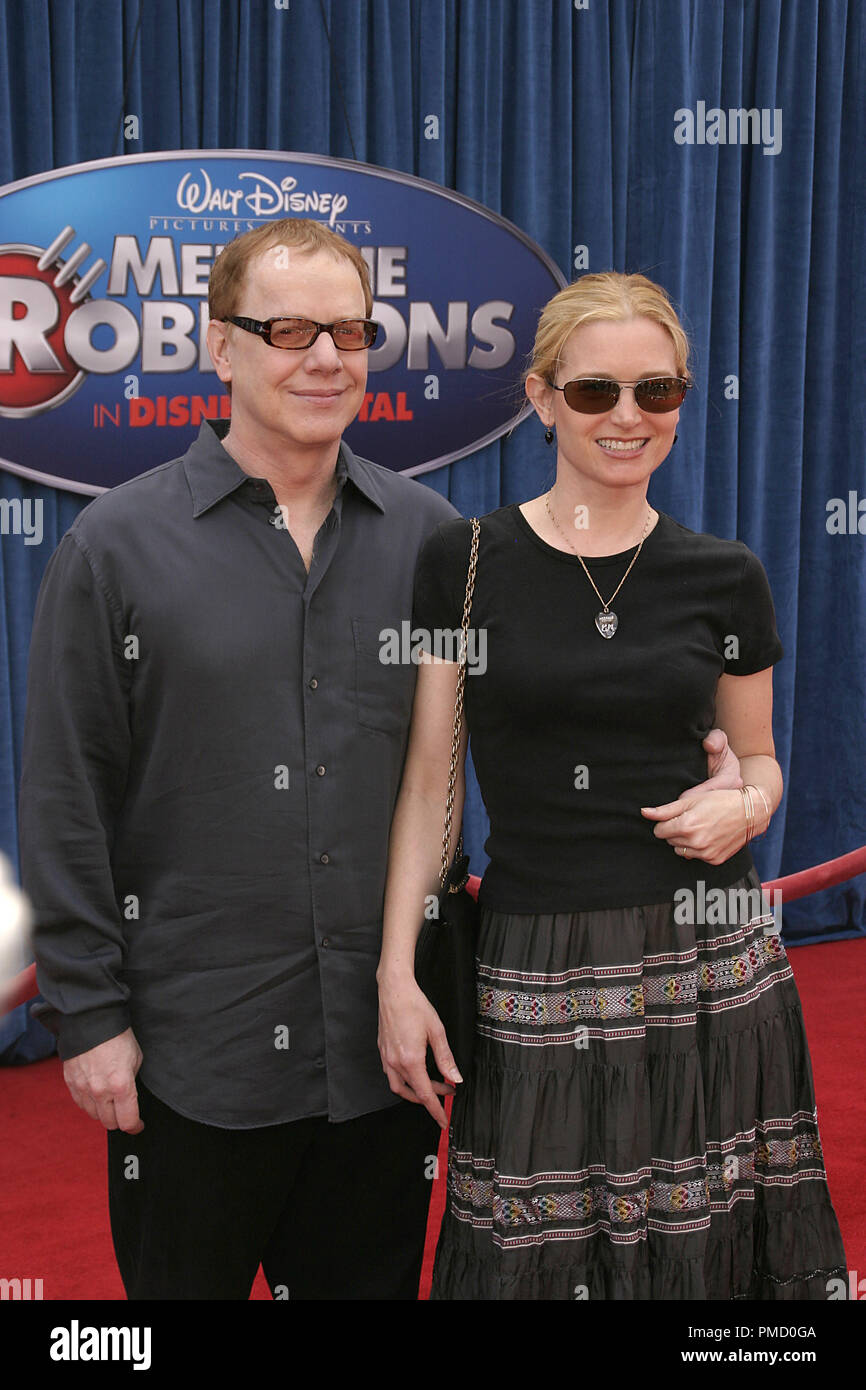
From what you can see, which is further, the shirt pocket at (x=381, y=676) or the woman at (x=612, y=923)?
the shirt pocket at (x=381, y=676)

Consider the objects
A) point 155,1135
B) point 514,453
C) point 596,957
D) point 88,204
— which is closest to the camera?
point 596,957

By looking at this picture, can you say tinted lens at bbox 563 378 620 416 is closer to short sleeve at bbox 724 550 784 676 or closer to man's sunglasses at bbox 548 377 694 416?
man's sunglasses at bbox 548 377 694 416

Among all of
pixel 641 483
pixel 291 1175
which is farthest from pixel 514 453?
pixel 291 1175

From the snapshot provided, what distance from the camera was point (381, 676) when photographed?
1637 millimetres

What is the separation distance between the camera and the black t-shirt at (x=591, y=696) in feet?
5.00

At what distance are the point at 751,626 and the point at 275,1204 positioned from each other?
3.23ft

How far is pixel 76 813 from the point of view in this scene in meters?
1.55

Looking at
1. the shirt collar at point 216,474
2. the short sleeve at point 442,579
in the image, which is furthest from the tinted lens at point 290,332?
the short sleeve at point 442,579

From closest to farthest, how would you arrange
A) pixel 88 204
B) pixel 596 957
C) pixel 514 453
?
pixel 596 957
pixel 88 204
pixel 514 453

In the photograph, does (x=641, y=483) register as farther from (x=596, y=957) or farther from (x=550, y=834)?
(x=596, y=957)

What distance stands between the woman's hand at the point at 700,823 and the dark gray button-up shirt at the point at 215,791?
37cm

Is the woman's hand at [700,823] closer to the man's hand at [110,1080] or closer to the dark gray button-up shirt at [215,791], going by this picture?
the dark gray button-up shirt at [215,791]

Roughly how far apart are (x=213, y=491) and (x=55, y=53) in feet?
8.87

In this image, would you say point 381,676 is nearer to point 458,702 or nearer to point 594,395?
point 458,702
